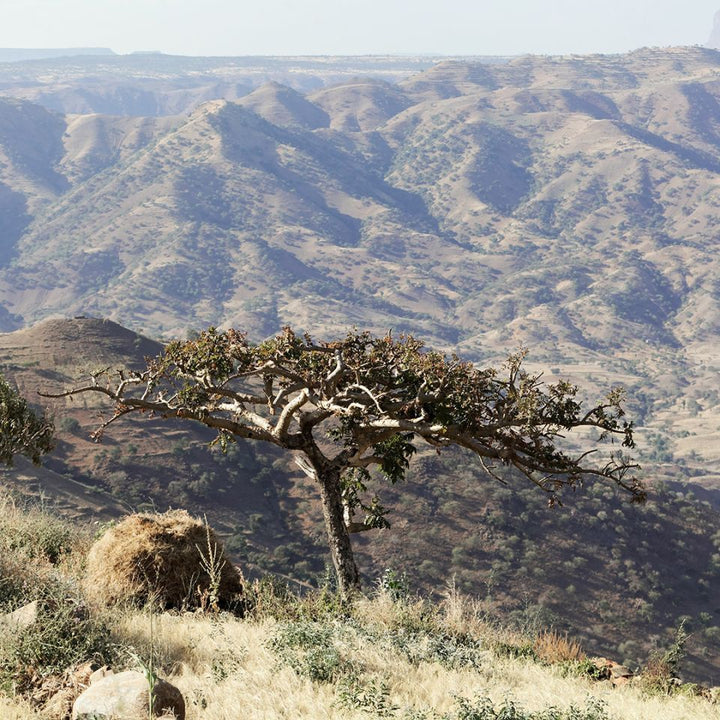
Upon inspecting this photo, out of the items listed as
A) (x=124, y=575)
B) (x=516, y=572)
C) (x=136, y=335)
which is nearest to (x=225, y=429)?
(x=124, y=575)

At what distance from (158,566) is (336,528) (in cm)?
326

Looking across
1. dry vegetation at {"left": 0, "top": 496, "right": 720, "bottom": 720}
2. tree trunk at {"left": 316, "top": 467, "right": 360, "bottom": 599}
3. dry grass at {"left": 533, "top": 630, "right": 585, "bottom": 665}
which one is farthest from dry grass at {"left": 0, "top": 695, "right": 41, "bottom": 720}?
dry grass at {"left": 533, "top": 630, "right": 585, "bottom": 665}

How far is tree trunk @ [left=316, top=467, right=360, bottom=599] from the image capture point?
1324 centimetres

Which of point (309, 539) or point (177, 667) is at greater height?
point (177, 667)

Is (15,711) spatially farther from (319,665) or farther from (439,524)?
(439,524)

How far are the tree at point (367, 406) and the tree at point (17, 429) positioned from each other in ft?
6.85

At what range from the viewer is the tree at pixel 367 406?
41.4ft

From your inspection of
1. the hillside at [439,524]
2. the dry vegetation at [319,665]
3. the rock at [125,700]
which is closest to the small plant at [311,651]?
the dry vegetation at [319,665]

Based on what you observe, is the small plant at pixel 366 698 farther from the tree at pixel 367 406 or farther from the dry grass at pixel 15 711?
the tree at pixel 367 406

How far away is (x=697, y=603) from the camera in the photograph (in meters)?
51.9

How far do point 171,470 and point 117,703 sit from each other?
47.3 meters

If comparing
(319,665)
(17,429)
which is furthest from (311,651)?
(17,429)

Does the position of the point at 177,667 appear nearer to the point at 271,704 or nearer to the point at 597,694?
the point at 271,704

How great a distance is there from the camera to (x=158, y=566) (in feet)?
35.6
